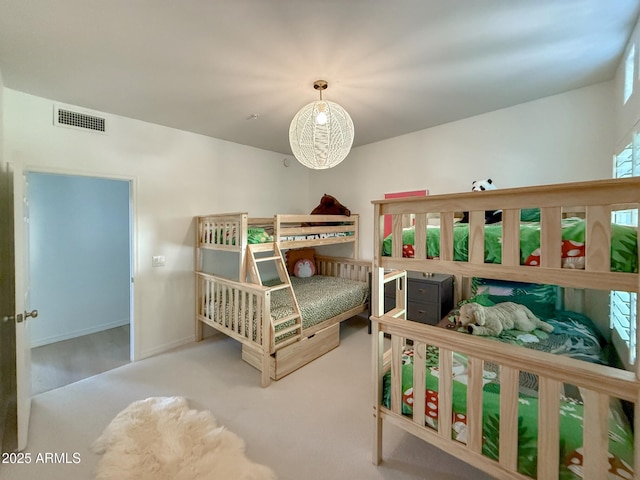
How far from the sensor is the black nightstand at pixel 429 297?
112 inches

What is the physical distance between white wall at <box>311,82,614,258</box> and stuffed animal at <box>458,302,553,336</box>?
1399 millimetres

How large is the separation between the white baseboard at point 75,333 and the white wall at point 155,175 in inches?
56.5

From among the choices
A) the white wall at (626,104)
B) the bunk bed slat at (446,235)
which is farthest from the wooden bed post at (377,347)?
the white wall at (626,104)

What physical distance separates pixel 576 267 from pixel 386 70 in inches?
71.1

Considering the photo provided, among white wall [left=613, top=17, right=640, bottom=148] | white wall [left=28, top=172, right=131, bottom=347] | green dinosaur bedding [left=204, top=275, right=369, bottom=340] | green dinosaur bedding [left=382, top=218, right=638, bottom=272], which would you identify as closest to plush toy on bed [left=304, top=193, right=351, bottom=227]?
green dinosaur bedding [left=204, top=275, right=369, bottom=340]

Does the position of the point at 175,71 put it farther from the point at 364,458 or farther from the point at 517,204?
the point at 364,458

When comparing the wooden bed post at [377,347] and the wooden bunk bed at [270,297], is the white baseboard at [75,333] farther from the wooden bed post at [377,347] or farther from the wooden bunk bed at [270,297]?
the wooden bed post at [377,347]

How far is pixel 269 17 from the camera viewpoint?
1.51m

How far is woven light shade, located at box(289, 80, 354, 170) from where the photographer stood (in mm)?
1989

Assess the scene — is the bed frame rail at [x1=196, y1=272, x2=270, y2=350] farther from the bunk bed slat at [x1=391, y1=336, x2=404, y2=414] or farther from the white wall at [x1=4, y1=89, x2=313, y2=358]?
the bunk bed slat at [x1=391, y1=336, x2=404, y2=414]

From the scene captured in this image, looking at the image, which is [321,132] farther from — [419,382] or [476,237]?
[419,382]

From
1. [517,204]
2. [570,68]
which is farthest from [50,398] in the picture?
[570,68]

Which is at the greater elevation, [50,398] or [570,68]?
[570,68]

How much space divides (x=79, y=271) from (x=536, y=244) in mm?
4988
